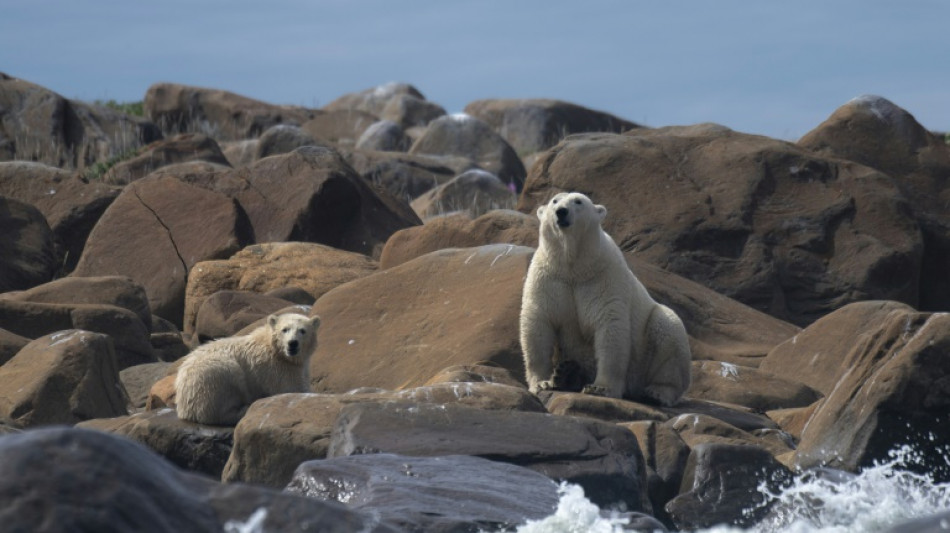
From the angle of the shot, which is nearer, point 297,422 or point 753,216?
point 297,422

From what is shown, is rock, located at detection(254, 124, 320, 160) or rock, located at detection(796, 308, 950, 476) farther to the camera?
rock, located at detection(254, 124, 320, 160)

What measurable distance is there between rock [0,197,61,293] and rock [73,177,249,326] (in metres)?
0.63

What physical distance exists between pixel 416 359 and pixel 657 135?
7.38 metres

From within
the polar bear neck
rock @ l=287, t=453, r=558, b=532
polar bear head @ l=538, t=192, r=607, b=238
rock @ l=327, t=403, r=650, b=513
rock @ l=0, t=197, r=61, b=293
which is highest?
polar bear head @ l=538, t=192, r=607, b=238

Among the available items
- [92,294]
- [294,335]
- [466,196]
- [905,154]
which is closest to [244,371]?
[294,335]

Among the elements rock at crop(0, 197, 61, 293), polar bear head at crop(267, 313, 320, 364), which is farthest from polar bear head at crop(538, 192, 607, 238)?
rock at crop(0, 197, 61, 293)

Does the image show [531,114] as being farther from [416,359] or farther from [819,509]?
[819,509]

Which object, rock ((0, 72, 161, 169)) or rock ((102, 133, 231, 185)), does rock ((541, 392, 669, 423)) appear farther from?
rock ((0, 72, 161, 169))

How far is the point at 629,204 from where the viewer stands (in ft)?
57.5

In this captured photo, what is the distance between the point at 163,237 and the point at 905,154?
10.4m

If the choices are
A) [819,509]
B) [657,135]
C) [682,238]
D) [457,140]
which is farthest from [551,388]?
[457,140]

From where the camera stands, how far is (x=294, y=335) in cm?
1083

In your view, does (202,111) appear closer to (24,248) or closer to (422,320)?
(24,248)

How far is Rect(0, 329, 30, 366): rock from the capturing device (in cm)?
1296
